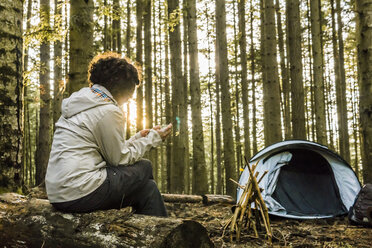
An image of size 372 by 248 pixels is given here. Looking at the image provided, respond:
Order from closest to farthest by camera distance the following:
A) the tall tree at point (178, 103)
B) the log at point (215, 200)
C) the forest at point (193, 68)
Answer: the forest at point (193, 68), the log at point (215, 200), the tall tree at point (178, 103)

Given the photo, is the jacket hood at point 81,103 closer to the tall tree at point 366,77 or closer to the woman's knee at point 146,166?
the woman's knee at point 146,166

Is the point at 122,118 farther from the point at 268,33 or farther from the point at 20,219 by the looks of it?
the point at 268,33

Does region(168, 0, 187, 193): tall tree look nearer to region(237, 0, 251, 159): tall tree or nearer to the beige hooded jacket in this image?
region(237, 0, 251, 159): tall tree

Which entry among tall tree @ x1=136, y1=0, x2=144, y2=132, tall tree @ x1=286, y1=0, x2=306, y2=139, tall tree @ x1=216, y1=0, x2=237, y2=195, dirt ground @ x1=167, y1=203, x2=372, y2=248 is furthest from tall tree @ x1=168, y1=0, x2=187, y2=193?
dirt ground @ x1=167, y1=203, x2=372, y2=248

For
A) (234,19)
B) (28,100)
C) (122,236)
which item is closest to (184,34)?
(234,19)

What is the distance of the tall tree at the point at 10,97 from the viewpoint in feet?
11.5

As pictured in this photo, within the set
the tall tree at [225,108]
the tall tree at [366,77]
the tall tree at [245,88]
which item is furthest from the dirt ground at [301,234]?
the tall tree at [245,88]

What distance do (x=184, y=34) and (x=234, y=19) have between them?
2.59m

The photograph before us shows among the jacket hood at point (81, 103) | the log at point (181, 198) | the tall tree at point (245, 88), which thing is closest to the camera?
the jacket hood at point (81, 103)

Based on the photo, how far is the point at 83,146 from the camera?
2.59 m

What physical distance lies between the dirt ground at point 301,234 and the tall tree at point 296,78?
2.54 meters

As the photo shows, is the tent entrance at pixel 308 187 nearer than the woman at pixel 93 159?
No

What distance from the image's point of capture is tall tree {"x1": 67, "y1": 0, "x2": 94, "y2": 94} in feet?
15.6

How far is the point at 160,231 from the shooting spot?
87.6 inches
